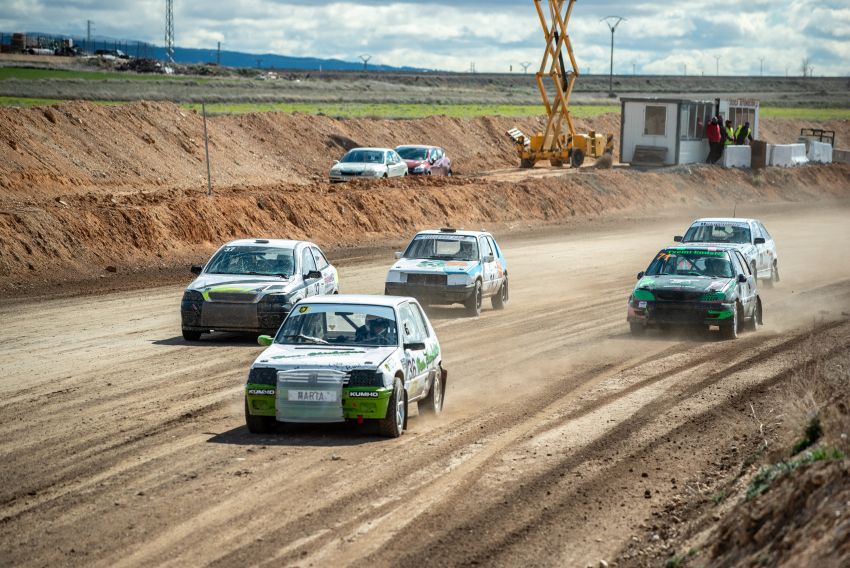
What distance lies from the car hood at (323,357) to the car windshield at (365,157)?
35.3m

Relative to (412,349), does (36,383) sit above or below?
below

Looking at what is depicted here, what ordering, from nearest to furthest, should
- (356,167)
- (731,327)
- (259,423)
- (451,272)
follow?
(259,423) → (731,327) → (451,272) → (356,167)

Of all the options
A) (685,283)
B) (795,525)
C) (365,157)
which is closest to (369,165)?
(365,157)

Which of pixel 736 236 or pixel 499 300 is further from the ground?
pixel 736 236

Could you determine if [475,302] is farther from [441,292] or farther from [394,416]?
[394,416]

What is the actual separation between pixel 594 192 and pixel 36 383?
39508 millimetres

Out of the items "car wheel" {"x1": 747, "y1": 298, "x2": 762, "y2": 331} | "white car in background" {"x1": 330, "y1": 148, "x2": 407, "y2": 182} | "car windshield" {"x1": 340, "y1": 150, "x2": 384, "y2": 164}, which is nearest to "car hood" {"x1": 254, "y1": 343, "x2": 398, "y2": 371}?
"car wheel" {"x1": 747, "y1": 298, "x2": 762, "y2": 331}

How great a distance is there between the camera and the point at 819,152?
71.1 meters

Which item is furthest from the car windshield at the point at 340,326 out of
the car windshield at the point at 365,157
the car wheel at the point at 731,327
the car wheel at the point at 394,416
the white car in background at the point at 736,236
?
the car windshield at the point at 365,157

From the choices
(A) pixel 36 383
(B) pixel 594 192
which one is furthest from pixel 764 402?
(B) pixel 594 192

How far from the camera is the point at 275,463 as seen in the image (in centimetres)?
1191

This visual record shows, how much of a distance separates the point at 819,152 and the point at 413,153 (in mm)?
29441

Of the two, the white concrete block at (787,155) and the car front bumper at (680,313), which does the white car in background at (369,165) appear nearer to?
the white concrete block at (787,155)

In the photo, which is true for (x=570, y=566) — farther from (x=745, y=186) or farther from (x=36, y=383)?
(x=745, y=186)
